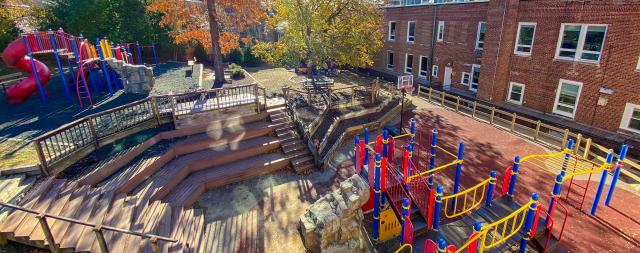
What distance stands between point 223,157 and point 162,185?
2.69 m

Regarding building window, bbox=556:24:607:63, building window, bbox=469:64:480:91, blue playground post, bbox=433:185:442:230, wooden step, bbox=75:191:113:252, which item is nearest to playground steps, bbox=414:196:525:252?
blue playground post, bbox=433:185:442:230

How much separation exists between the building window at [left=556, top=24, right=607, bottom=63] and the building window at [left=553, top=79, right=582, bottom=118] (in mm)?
1407

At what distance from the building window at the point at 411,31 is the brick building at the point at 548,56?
2.04 meters

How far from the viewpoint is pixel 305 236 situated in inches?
344

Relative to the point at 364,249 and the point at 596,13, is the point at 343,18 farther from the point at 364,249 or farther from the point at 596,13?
the point at 364,249

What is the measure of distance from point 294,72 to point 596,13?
23.4 metres

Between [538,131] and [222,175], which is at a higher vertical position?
[538,131]

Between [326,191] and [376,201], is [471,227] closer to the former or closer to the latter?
[376,201]

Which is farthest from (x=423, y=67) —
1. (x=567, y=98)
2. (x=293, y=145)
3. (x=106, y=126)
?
(x=106, y=126)

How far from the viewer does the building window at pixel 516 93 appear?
20173 mm

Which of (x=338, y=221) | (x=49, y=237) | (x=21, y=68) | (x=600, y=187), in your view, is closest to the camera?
(x=49, y=237)

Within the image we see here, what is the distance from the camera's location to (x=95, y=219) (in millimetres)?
8359

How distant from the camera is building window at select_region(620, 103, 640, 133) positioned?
607 inches

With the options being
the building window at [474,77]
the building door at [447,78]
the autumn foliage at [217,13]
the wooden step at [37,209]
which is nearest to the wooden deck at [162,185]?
the wooden step at [37,209]
